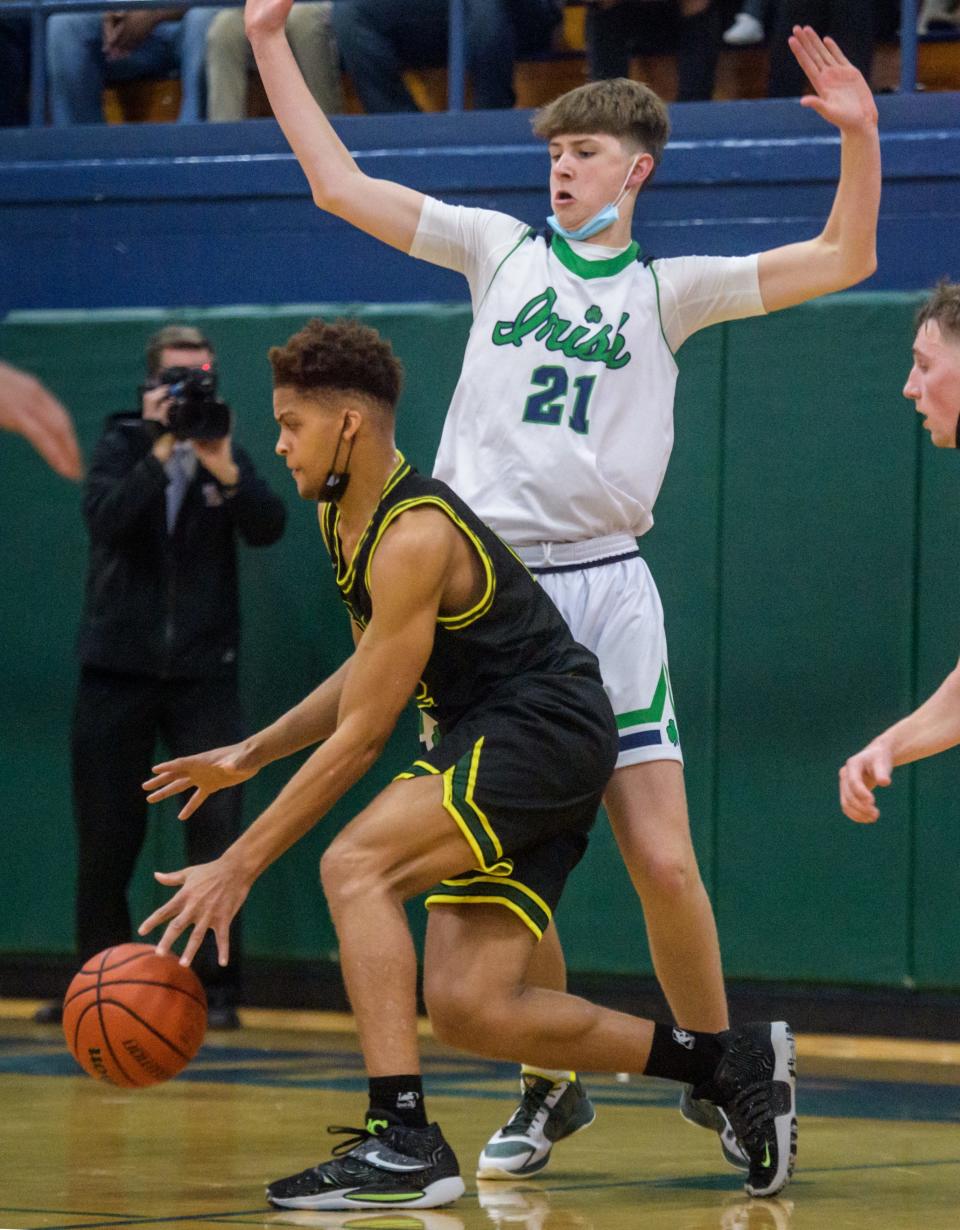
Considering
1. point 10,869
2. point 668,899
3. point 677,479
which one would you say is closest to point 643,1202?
point 668,899

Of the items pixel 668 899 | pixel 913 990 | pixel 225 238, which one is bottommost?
pixel 913 990

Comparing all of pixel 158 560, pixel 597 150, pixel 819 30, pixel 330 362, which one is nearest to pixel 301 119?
pixel 597 150

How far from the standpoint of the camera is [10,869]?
895 cm

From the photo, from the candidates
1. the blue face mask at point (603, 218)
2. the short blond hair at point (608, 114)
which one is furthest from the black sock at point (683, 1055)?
the short blond hair at point (608, 114)

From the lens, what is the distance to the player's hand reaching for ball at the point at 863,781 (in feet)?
14.1

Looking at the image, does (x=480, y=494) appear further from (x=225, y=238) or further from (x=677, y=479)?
(x=225, y=238)

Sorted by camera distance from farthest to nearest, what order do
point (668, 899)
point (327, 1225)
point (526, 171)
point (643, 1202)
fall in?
point (526, 171) → point (668, 899) → point (643, 1202) → point (327, 1225)

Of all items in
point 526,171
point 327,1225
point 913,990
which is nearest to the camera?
point 327,1225

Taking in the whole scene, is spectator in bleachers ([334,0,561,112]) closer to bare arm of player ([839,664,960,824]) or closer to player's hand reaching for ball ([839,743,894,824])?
bare arm of player ([839,664,960,824])

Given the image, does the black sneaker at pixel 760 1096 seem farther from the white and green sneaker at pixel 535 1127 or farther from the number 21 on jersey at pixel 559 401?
the number 21 on jersey at pixel 559 401

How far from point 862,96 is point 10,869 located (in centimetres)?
511

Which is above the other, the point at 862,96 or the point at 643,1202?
the point at 862,96

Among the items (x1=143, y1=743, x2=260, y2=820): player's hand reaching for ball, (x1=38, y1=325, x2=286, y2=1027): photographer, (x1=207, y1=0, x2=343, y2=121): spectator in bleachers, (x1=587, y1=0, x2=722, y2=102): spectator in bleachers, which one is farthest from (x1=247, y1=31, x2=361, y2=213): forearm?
(x1=207, y1=0, x2=343, y2=121): spectator in bleachers

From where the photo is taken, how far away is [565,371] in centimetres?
541
